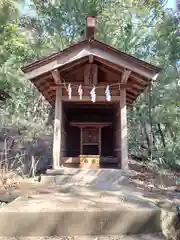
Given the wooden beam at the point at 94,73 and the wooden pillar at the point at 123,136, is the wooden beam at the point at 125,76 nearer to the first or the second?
the wooden pillar at the point at 123,136

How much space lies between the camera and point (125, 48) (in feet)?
37.0

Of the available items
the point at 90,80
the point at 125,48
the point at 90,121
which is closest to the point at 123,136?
the point at 90,80

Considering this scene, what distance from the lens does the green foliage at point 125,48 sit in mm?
9216

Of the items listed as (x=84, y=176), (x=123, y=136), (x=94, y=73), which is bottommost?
(x=84, y=176)

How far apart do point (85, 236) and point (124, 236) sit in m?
0.42

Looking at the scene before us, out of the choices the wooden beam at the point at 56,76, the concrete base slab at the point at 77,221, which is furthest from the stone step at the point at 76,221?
the wooden beam at the point at 56,76

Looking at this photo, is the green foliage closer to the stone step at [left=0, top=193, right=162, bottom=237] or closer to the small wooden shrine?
the small wooden shrine

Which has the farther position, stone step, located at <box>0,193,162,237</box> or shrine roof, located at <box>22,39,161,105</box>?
shrine roof, located at <box>22,39,161,105</box>

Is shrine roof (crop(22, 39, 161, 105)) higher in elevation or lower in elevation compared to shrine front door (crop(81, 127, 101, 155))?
higher

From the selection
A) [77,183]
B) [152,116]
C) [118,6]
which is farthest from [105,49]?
[118,6]

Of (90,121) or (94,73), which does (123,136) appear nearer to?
(94,73)

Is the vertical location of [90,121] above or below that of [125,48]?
below

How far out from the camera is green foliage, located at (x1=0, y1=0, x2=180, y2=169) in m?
9.22

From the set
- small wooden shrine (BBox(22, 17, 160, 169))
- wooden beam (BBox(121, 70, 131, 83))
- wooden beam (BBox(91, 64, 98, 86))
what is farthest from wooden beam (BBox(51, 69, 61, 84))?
wooden beam (BBox(121, 70, 131, 83))
